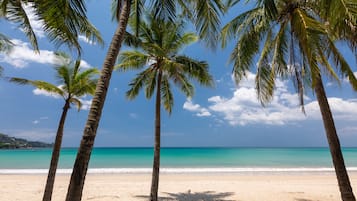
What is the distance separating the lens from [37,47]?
6207 millimetres

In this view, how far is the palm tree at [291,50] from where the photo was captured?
16.6 feet

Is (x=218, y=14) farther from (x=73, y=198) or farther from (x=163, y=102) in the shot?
(x=163, y=102)

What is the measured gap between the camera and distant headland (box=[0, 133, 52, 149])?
69938 millimetres

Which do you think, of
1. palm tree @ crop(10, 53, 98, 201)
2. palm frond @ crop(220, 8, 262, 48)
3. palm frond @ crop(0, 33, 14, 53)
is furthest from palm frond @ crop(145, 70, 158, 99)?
palm frond @ crop(0, 33, 14, 53)

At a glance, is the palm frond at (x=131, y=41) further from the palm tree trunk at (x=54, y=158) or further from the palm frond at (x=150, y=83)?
the palm tree trunk at (x=54, y=158)

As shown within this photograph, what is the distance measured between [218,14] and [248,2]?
68.9 inches

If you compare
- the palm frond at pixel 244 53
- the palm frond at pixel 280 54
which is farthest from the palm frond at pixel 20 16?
the palm frond at pixel 280 54

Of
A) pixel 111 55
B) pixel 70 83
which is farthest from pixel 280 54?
pixel 70 83

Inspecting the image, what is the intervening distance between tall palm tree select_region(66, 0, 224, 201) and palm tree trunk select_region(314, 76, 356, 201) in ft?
8.84

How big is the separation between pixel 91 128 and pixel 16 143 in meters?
92.7

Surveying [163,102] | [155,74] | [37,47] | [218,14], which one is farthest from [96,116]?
[163,102]

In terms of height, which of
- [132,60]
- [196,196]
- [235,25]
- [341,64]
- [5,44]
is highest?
[235,25]

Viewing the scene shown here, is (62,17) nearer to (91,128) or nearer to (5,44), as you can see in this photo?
(91,128)

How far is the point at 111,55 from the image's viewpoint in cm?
383
